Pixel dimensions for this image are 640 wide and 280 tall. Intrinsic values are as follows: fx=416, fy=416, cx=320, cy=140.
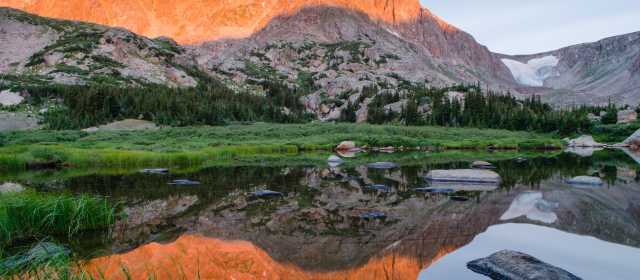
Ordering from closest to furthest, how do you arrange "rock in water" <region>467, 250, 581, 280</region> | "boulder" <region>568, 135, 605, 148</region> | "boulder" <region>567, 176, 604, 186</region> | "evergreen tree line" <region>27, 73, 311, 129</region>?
"rock in water" <region>467, 250, 581, 280</region> < "boulder" <region>567, 176, 604, 186</region> < "boulder" <region>568, 135, 605, 148</region> < "evergreen tree line" <region>27, 73, 311, 129</region>

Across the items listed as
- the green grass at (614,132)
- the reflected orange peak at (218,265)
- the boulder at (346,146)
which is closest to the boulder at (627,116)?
the green grass at (614,132)

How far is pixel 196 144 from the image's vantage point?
49875mm

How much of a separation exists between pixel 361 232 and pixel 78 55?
171135 mm

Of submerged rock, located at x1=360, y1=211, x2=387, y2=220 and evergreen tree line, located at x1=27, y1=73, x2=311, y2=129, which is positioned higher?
evergreen tree line, located at x1=27, y1=73, x2=311, y2=129

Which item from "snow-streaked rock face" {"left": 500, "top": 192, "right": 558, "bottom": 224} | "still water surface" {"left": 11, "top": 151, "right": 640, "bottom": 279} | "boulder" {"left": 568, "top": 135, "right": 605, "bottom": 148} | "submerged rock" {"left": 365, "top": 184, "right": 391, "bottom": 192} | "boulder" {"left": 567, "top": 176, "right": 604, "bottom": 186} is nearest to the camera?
"still water surface" {"left": 11, "top": 151, "right": 640, "bottom": 279}

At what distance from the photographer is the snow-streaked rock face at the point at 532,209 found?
1194 cm

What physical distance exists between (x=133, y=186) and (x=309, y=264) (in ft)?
46.1

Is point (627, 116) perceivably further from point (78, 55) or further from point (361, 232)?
point (78, 55)

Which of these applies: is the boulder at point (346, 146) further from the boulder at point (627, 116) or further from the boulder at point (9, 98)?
the boulder at point (9, 98)

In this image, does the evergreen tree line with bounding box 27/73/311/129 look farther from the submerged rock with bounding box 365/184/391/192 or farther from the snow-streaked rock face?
the snow-streaked rock face

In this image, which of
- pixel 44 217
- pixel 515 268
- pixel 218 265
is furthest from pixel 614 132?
pixel 44 217

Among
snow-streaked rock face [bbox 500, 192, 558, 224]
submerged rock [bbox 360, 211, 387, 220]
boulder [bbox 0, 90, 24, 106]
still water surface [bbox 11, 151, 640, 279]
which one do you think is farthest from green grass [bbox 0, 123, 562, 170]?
boulder [bbox 0, 90, 24, 106]

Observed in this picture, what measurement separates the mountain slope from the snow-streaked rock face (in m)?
136

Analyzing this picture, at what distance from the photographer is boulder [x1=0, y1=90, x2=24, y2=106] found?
9873 centimetres
